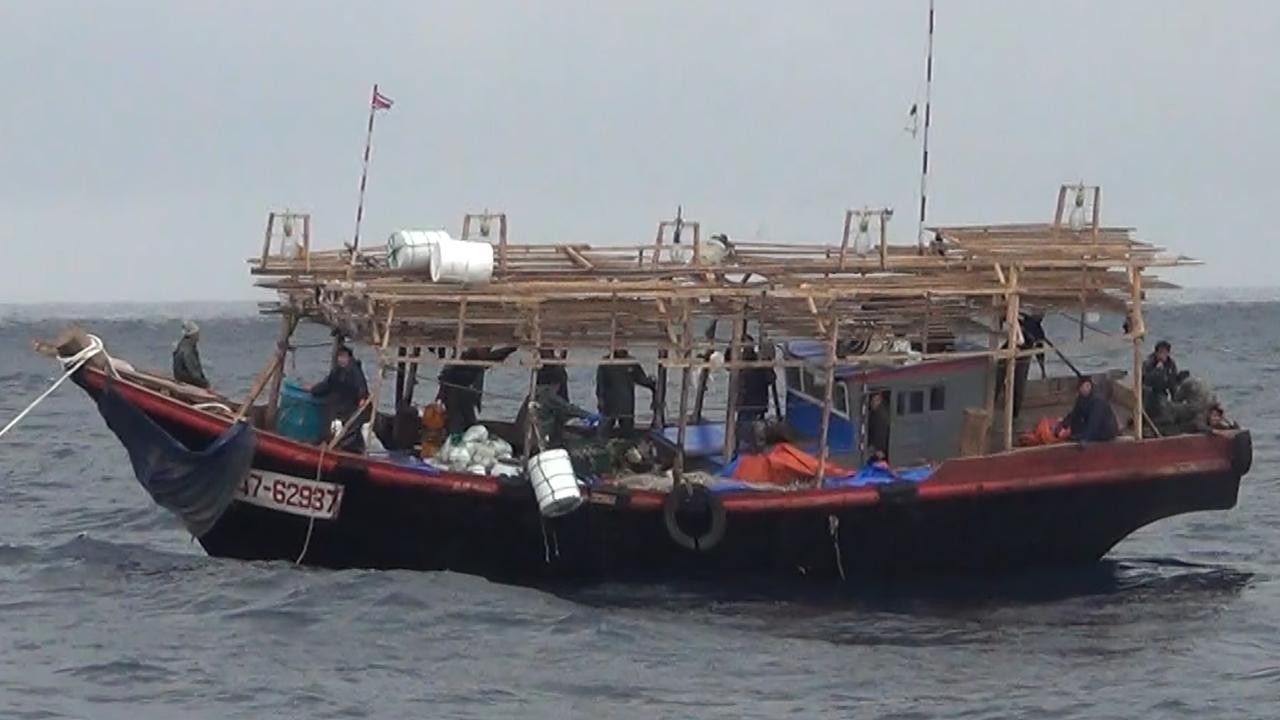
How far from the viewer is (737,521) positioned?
79.0 feet

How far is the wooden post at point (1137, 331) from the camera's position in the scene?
2473 centimetres

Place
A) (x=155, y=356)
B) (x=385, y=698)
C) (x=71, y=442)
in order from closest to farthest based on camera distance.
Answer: (x=385, y=698), (x=71, y=442), (x=155, y=356)

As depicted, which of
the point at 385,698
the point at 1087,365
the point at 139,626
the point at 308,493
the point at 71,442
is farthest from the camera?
the point at 1087,365

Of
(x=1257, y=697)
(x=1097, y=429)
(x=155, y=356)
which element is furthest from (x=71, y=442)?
(x=155, y=356)

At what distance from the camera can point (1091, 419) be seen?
2494 centimetres

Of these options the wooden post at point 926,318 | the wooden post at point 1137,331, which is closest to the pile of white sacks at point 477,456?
the wooden post at point 926,318

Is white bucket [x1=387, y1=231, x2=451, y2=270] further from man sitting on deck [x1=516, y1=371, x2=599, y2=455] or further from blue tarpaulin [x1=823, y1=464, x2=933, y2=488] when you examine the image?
blue tarpaulin [x1=823, y1=464, x2=933, y2=488]

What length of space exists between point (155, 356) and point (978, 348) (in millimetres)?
68138

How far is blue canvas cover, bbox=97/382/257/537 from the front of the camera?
23.2 metres

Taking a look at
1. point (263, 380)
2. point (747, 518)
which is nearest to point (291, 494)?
point (263, 380)

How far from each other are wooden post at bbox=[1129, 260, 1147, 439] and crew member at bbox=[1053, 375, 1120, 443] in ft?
0.87

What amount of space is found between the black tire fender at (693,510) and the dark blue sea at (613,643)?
589 millimetres

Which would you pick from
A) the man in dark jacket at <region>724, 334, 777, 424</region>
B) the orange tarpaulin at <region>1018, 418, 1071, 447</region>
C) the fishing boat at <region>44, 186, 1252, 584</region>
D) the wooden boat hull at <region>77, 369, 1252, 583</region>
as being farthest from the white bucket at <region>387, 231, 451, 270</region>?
the orange tarpaulin at <region>1018, 418, 1071, 447</region>

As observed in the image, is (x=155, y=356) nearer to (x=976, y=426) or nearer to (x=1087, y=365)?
(x=1087, y=365)
